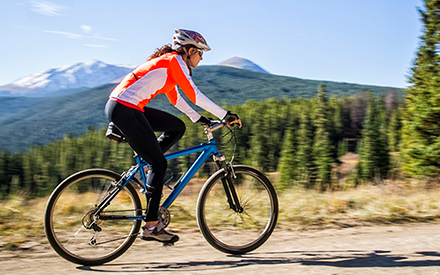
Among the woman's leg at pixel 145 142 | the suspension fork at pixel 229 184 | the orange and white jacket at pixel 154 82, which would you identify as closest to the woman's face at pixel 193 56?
the orange and white jacket at pixel 154 82

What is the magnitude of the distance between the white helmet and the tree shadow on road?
2153 millimetres

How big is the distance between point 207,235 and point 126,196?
3.02 ft

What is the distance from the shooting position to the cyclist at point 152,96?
11.7 feet

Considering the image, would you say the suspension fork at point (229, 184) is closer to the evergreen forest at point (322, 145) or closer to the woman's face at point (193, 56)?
the evergreen forest at point (322, 145)

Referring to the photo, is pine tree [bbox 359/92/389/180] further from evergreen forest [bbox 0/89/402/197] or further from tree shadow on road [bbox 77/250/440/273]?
tree shadow on road [bbox 77/250/440/273]

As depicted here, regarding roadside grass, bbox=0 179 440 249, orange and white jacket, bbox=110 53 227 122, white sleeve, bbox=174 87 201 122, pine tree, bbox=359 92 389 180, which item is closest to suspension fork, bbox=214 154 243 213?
white sleeve, bbox=174 87 201 122

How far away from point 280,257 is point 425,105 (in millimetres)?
20234

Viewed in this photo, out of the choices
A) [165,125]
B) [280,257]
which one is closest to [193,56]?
[165,125]

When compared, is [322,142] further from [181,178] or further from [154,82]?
[154,82]

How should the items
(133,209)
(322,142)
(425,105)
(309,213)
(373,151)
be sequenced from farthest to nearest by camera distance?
(322,142) < (373,151) < (425,105) < (309,213) < (133,209)

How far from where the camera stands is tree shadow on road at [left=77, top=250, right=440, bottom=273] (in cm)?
344

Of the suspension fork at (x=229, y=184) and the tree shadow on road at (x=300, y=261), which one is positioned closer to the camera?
the tree shadow on road at (x=300, y=261)

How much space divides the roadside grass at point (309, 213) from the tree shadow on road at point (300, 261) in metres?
1.11

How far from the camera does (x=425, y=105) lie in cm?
2064
